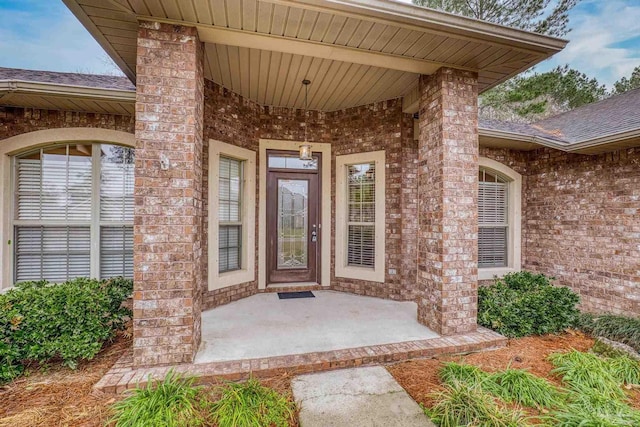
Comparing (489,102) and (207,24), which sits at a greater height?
(489,102)

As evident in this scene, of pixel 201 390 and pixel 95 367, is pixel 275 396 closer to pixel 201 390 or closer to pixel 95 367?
pixel 201 390

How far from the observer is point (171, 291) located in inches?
95.7

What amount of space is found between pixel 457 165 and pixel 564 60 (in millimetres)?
10752

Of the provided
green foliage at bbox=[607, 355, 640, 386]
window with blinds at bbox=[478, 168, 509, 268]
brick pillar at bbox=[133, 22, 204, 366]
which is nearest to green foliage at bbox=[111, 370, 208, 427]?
brick pillar at bbox=[133, 22, 204, 366]

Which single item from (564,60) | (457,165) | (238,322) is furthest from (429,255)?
(564,60)

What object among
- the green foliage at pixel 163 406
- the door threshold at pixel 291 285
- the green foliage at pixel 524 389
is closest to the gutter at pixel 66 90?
the green foliage at pixel 163 406

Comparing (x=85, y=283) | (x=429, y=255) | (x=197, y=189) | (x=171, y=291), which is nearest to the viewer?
(x=171, y=291)

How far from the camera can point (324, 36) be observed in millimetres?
2625

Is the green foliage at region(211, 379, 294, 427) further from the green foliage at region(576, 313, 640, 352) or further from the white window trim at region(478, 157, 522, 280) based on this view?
the white window trim at region(478, 157, 522, 280)

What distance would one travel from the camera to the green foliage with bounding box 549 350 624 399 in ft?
7.39

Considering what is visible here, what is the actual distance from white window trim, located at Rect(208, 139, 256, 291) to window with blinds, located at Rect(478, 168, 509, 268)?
4402 millimetres

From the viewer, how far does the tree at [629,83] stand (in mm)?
9070

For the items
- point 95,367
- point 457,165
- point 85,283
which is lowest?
point 95,367

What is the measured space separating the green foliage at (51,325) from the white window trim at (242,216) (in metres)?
1.43
